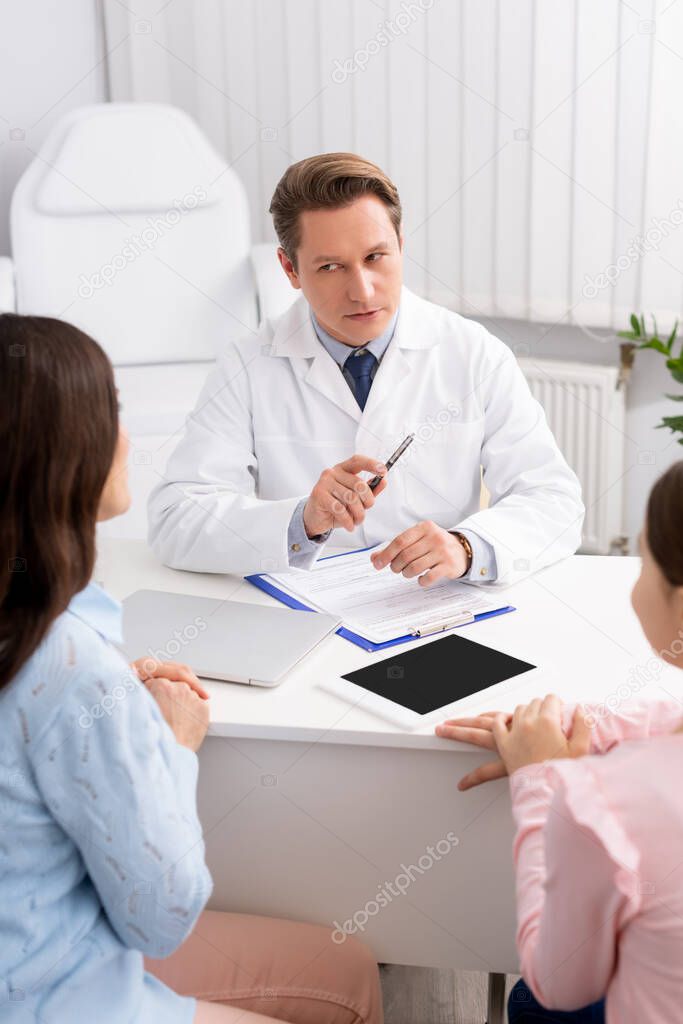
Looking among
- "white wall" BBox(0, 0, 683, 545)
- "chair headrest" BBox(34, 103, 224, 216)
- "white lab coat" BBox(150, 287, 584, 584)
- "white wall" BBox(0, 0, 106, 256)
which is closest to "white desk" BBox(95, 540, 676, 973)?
"white lab coat" BBox(150, 287, 584, 584)

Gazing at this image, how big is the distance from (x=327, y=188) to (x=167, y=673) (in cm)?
93

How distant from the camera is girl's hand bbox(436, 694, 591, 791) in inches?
48.3

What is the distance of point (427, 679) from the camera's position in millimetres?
1409

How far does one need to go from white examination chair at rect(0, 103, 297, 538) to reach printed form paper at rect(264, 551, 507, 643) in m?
1.59

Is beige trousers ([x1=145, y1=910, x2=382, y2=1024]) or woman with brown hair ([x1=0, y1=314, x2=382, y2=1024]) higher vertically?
woman with brown hair ([x1=0, y1=314, x2=382, y2=1024])

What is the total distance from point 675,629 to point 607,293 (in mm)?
2505

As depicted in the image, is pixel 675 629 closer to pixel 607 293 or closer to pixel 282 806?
pixel 282 806

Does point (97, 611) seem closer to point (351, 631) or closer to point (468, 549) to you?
point (351, 631)

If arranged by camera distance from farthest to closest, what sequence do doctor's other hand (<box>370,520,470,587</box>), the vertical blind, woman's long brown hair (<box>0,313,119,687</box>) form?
the vertical blind, doctor's other hand (<box>370,520,470,587</box>), woman's long brown hair (<box>0,313,119,687</box>)

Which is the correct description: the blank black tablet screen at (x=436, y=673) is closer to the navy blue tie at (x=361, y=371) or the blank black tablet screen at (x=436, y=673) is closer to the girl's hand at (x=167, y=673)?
the girl's hand at (x=167, y=673)

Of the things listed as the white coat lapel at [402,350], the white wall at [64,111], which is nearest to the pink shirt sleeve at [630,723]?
the white coat lapel at [402,350]

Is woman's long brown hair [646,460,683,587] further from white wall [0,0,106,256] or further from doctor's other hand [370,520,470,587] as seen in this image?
white wall [0,0,106,256]

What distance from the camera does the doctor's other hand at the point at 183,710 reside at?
1.31 meters

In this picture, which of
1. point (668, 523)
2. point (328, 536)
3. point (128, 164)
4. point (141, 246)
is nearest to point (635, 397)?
point (141, 246)
